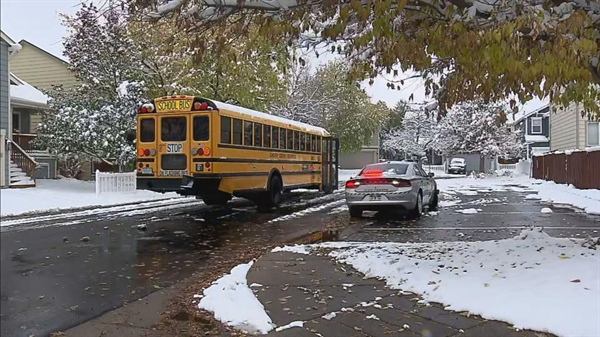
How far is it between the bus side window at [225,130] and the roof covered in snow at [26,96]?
14.7 metres

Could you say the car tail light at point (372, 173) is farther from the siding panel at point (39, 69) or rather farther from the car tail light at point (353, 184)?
the siding panel at point (39, 69)

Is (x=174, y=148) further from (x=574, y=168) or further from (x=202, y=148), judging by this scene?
(x=574, y=168)

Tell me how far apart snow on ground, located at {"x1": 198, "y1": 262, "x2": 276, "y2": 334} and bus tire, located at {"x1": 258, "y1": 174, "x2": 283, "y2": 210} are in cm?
1013

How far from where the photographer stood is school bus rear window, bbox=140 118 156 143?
15.0 m

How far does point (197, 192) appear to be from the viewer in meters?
14.8

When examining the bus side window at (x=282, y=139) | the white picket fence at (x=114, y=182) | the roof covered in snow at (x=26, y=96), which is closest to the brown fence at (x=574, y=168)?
the bus side window at (x=282, y=139)

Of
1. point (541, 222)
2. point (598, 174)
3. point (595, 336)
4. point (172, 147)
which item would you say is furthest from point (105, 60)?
point (595, 336)

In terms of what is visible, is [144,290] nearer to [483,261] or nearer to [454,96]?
[483,261]

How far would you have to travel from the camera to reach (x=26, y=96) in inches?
1064

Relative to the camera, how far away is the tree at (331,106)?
134 ft

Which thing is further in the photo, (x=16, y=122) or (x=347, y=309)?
(x=16, y=122)

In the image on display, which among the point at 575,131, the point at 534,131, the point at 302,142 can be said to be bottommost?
the point at 302,142

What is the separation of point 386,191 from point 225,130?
430 cm

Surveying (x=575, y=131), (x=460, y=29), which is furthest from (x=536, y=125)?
(x=460, y=29)
